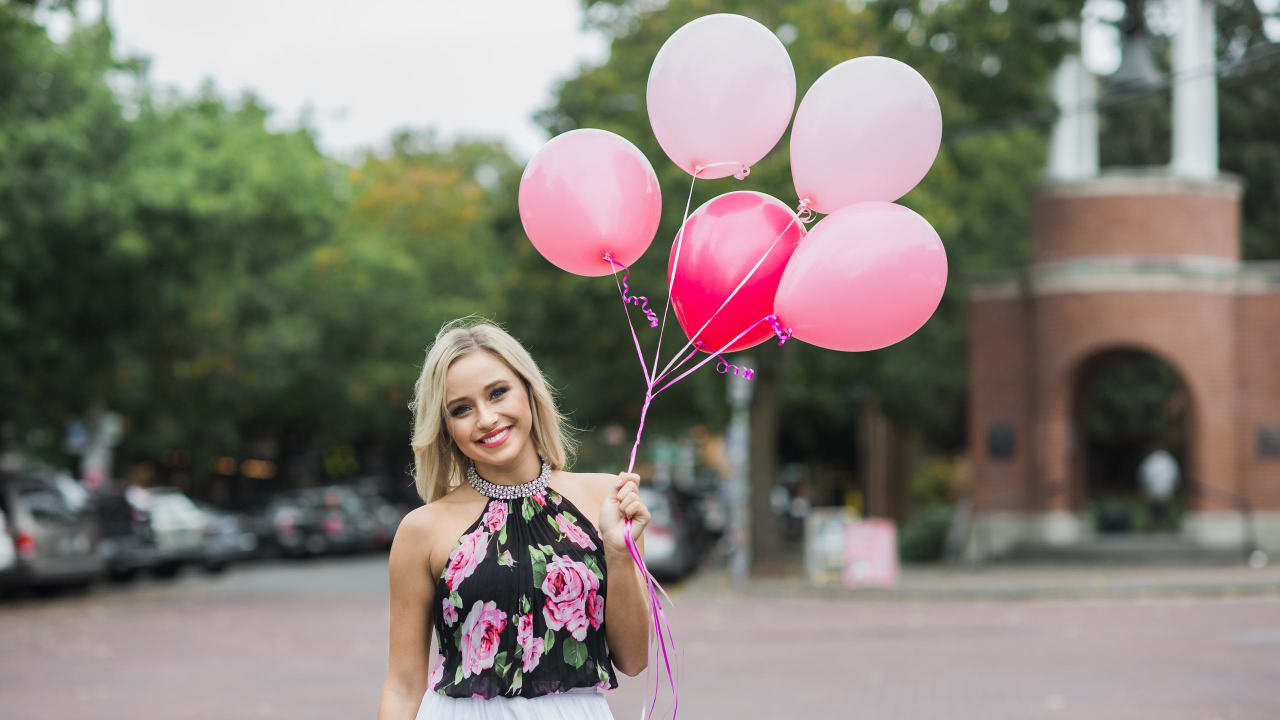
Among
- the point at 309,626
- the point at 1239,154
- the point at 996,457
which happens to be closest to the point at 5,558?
the point at 309,626

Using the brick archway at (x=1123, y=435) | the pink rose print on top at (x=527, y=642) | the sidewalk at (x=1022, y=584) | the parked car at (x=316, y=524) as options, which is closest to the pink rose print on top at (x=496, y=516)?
the pink rose print on top at (x=527, y=642)

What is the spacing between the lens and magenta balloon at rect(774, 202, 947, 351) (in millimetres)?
4129

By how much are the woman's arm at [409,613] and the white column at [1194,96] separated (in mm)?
22481

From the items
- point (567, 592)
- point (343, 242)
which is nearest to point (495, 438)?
point (567, 592)

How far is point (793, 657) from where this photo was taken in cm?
1369

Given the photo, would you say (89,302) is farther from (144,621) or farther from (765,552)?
(765,552)

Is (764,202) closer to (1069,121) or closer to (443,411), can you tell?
(443,411)

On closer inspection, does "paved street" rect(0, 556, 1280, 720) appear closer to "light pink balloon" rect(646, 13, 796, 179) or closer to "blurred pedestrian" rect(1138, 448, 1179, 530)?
"light pink balloon" rect(646, 13, 796, 179)

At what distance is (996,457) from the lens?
88.7ft

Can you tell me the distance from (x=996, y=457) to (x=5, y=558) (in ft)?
52.6

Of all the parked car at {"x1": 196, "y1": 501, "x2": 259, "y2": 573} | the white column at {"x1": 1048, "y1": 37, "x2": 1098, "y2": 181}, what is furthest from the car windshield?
the white column at {"x1": 1048, "y1": 37, "x2": 1098, "y2": 181}

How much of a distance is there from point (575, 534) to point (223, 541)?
27.7 metres

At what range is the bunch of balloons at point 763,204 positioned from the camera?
13.7ft

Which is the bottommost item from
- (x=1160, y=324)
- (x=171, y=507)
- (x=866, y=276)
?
(x=171, y=507)
